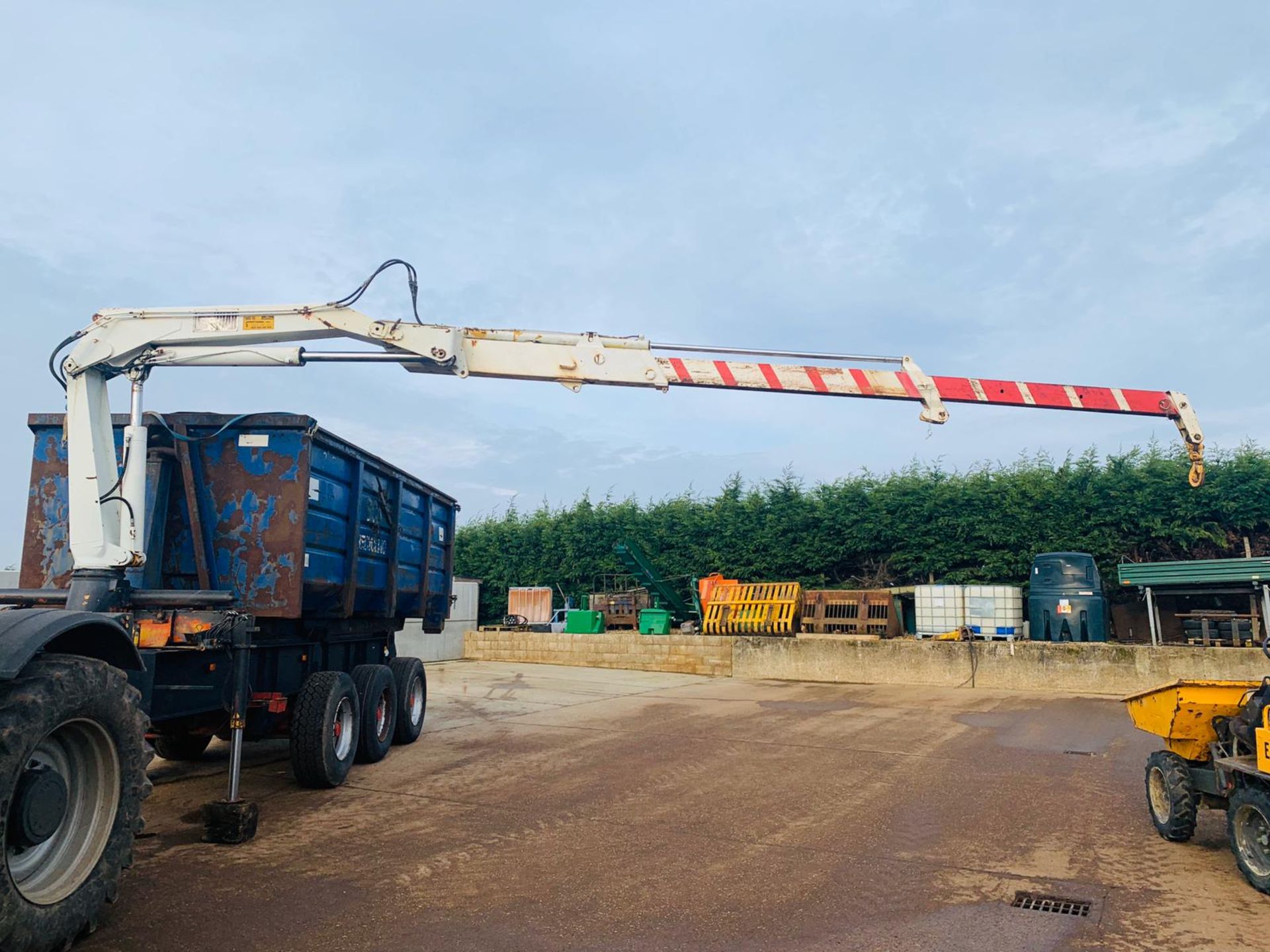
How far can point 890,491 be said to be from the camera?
853 inches

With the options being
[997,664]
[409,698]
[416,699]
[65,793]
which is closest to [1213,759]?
[65,793]

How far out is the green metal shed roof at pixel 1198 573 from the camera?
50.2 ft

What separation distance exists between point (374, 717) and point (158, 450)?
3532 millimetres

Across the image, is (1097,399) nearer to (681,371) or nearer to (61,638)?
(681,371)

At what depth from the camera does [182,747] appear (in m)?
8.91

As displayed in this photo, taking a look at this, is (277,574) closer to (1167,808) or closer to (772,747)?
(772,747)

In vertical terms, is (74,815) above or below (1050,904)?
above

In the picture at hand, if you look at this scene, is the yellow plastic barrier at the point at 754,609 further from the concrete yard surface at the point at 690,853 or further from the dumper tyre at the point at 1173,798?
the dumper tyre at the point at 1173,798

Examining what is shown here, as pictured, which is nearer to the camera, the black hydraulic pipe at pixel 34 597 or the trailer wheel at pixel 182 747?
the black hydraulic pipe at pixel 34 597

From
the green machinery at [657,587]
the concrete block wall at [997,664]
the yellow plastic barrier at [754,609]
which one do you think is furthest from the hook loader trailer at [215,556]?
the green machinery at [657,587]

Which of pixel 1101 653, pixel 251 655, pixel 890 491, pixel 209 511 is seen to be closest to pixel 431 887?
pixel 251 655

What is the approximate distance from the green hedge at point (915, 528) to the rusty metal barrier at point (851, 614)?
2.44 metres

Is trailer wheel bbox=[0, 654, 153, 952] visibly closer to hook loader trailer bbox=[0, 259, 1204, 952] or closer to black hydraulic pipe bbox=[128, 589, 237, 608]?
hook loader trailer bbox=[0, 259, 1204, 952]

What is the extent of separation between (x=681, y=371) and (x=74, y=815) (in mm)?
5668
